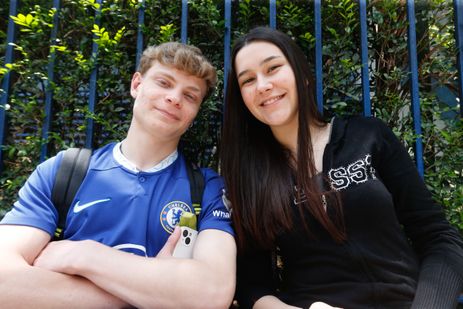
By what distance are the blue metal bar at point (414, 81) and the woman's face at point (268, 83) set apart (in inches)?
31.8

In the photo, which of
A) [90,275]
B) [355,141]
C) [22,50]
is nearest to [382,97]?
[355,141]

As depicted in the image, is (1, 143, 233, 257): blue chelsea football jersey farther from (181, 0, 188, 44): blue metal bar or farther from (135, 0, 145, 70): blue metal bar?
(181, 0, 188, 44): blue metal bar

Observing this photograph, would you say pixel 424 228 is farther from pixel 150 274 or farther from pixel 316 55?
pixel 150 274

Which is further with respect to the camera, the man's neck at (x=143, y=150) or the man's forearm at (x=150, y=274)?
the man's neck at (x=143, y=150)

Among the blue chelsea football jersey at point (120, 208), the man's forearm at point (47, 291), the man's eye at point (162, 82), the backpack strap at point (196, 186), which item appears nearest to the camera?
the man's forearm at point (47, 291)

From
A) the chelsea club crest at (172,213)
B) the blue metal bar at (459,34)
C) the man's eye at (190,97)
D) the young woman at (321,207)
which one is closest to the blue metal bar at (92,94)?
the man's eye at (190,97)

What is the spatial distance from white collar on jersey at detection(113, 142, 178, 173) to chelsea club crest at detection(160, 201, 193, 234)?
247mm

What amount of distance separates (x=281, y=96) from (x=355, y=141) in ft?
1.50

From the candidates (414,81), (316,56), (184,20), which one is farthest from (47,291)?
(414,81)

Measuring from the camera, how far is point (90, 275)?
1.44 m

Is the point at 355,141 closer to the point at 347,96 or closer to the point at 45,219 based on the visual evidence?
the point at 347,96

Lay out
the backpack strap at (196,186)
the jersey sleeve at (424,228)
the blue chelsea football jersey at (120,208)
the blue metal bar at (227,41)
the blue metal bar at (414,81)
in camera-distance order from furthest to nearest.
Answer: the blue metal bar at (227,41) < the blue metal bar at (414,81) < the backpack strap at (196,186) < the blue chelsea football jersey at (120,208) < the jersey sleeve at (424,228)

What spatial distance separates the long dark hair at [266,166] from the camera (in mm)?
1758

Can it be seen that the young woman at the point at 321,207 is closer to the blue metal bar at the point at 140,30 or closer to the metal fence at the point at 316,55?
the metal fence at the point at 316,55
